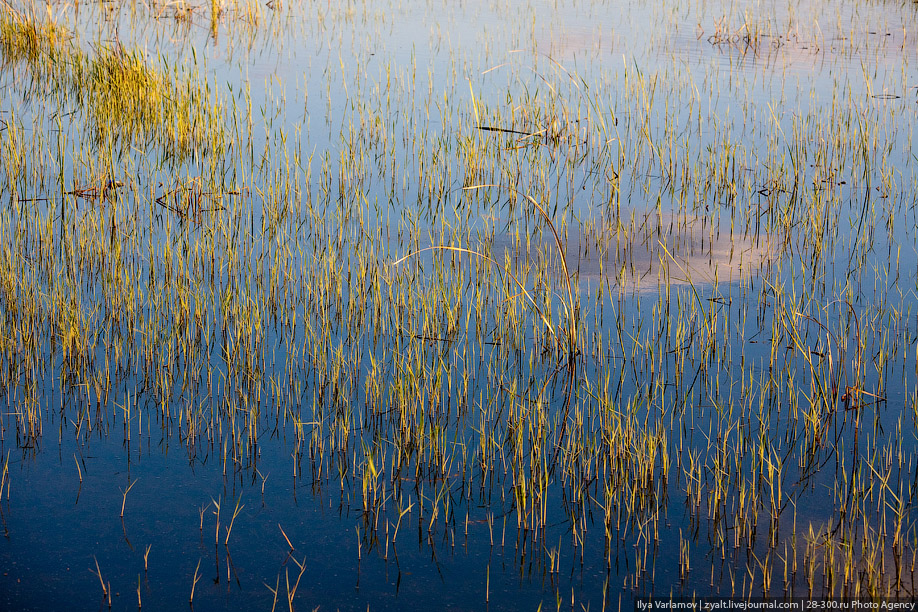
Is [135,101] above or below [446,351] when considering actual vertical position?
above

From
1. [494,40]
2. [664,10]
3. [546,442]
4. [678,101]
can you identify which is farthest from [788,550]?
[664,10]

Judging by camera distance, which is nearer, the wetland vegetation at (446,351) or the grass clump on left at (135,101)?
the wetland vegetation at (446,351)

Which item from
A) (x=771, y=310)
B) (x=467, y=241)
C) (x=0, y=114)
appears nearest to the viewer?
(x=771, y=310)

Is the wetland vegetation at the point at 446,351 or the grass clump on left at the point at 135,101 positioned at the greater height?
the grass clump on left at the point at 135,101

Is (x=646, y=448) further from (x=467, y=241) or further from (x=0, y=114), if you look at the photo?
(x=0, y=114)

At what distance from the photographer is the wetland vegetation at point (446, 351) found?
238 cm

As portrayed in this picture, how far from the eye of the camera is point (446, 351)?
3428 mm

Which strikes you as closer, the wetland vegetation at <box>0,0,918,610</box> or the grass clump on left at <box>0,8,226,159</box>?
the wetland vegetation at <box>0,0,918,610</box>

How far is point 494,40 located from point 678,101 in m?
2.83

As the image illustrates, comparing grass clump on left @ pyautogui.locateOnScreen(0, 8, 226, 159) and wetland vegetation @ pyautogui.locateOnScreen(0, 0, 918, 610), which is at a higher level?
grass clump on left @ pyautogui.locateOnScreen(0, 8, 226, 159)

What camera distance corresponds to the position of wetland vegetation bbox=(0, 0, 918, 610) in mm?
2381

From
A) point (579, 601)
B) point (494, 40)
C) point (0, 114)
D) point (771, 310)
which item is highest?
point (494, 40)

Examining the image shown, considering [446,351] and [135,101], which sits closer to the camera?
[446,351]

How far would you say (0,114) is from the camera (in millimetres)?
6125
